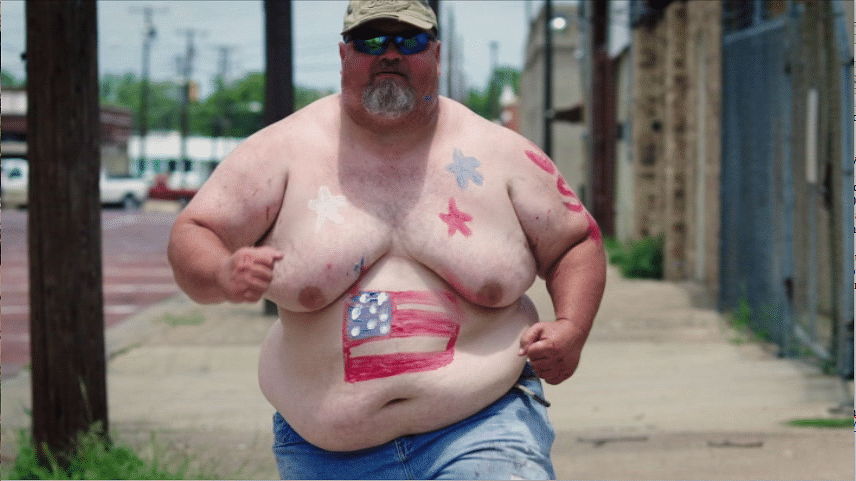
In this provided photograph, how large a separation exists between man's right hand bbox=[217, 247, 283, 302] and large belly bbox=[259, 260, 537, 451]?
10.7 inches

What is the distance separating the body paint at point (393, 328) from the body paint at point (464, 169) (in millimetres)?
286

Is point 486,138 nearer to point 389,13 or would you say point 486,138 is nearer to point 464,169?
point 464,169

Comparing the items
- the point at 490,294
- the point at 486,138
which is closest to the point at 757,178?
the point at 486,138

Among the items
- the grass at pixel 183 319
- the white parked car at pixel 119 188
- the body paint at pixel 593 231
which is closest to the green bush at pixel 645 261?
the grass at pixel 183 319

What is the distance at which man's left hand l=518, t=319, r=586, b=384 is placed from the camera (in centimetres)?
271

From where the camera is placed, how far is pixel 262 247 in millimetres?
2746

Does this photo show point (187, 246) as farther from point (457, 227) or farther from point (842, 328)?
point (842, 328)

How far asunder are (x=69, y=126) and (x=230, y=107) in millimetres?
86622

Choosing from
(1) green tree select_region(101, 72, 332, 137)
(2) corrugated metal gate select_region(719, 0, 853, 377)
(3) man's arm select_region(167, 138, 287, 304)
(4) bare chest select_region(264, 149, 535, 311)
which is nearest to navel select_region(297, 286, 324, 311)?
(4) bare chest select_region(264, 149, 535, 311)

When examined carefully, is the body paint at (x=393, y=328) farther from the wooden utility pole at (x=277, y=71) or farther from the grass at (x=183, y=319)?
the grass at (x=183, y=319)

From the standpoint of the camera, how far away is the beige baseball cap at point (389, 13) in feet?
8.86

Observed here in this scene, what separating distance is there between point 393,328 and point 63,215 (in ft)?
10.4

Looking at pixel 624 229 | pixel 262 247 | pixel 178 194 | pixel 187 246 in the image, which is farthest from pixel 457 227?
pixel 178 194

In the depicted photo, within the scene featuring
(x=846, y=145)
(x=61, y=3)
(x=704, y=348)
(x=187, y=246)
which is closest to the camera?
(x=187, y=246)
